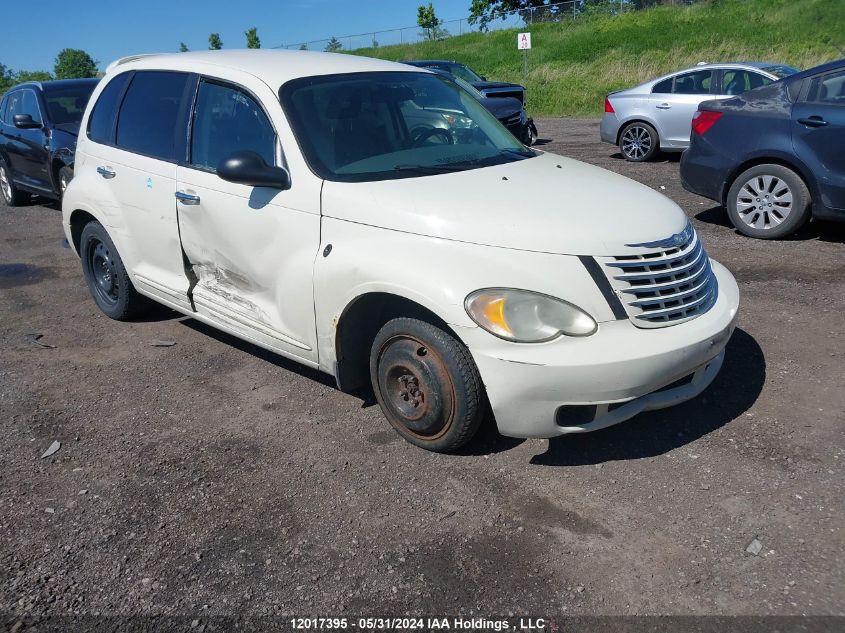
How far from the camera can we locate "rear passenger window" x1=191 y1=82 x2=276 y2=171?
4.06 metres

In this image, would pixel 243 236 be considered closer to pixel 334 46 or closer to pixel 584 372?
pixel 584 372

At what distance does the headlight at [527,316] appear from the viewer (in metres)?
3.13

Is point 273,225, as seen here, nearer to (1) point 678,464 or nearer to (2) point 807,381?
(1) point 678,464

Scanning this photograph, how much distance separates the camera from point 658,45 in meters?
32.4

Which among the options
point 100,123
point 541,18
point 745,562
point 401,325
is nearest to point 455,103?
point 401,325

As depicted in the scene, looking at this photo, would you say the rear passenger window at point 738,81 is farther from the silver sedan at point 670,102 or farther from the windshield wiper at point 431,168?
the windshield wiper at point 431,168

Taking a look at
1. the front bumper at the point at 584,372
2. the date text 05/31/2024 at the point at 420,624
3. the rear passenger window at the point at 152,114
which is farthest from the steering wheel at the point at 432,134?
the date text 05/31/2024 at the point at 420,624

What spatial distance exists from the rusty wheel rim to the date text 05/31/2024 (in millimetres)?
1050

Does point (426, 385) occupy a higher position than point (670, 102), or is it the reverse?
point (670, 102)

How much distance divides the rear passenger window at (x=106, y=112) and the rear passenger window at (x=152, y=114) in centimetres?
12

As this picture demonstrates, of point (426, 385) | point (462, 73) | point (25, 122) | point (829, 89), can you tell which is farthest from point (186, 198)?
point (462, 73)

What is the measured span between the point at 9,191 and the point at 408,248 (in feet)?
32.7

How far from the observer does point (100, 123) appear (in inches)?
211

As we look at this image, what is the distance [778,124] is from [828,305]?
87.9 inches
